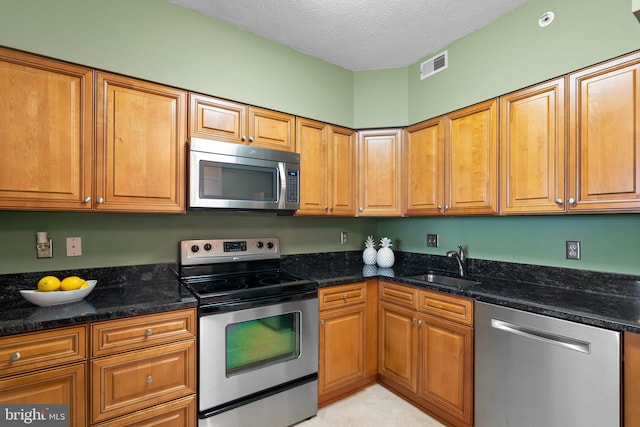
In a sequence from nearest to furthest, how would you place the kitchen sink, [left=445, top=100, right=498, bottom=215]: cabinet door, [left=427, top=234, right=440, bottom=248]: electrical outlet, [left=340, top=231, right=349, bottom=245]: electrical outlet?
[left=445, top=100, right=498, bottom=215]: cabinet door, the kitchen sink, [left=427, top=234, right=440, bottom=248]: electrical outlet, [left=340, top=231, right=349, bottom=245]: electrical outlet

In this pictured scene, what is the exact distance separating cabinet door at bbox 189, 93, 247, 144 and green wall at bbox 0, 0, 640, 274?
0.30 ft

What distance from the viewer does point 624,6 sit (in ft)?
5.25

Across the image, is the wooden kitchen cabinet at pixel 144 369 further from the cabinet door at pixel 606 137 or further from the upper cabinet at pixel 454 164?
the cabinet door at pixel 606 137

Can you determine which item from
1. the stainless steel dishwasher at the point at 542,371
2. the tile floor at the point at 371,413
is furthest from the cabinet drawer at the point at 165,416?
the stainless steel dishwasher at the point at 542,371

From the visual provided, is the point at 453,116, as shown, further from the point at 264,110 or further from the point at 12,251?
the point at 12,251

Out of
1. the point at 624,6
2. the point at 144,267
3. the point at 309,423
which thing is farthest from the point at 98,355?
the point at 624,6

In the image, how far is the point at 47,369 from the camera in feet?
4.52

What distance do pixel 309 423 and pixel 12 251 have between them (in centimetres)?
206

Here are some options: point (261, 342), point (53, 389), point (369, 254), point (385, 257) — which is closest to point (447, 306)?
point (385, 257)

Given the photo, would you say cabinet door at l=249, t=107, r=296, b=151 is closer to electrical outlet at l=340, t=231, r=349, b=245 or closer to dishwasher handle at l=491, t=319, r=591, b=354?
electrical outlet at l=340, t=231, r=349, b=245

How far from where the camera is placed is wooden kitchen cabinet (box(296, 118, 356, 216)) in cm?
254

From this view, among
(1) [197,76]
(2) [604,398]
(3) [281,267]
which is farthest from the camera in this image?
(3) [281,267]

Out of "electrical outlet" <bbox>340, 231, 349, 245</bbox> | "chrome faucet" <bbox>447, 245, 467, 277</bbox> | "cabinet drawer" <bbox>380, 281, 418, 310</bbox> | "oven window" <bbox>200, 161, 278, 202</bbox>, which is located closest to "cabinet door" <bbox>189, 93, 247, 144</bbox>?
"oven window" <bbox>200, 161, 278, 202</bbox>

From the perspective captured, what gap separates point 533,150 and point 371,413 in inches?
80.1
